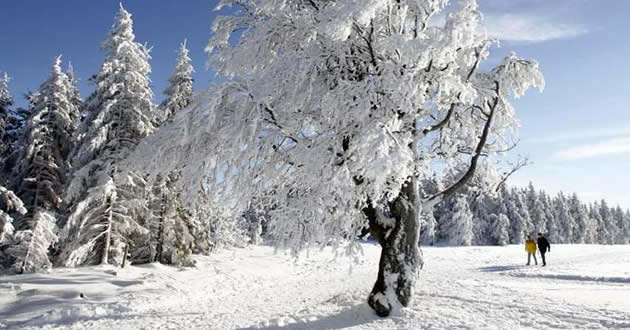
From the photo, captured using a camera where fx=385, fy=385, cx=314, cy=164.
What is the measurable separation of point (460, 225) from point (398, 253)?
169ft

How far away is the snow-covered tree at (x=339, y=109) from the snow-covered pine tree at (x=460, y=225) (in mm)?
49303

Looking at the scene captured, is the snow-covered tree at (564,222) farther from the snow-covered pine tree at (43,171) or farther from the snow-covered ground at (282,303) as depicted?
the snow-covered pine tree at (43,171)

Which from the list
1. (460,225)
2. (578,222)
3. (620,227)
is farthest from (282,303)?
(620,227)

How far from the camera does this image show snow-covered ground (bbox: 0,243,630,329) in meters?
8.65

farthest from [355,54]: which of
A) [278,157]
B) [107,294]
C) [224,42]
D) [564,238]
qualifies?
[564,238]

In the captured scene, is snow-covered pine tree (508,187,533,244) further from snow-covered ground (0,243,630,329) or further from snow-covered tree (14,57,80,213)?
snow-covered tree (14,57,80,213)

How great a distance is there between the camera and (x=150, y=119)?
20062 mm

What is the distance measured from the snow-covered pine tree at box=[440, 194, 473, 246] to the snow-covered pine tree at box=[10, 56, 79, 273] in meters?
48.5

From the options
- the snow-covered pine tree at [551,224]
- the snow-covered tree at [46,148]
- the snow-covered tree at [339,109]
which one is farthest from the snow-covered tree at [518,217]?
the snow-covered tree at [46,148]

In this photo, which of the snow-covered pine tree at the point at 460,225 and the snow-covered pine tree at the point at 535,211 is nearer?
the snow-covered pine tree at the point at 460,225

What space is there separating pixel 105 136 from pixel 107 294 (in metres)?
7.72

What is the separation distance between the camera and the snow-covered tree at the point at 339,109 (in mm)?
7230

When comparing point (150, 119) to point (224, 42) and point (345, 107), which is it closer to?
point (224, 42)

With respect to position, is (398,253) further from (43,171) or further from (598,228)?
(598,228)
